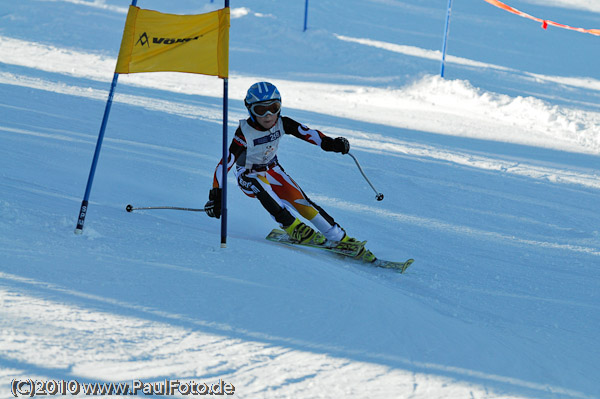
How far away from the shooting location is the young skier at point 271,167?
194 inches

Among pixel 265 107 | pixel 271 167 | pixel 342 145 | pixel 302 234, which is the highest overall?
pixel 265 107

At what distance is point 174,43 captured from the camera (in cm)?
414

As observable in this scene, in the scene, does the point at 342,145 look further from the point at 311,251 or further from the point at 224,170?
the point at 224,170

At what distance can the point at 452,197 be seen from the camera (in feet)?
23.7

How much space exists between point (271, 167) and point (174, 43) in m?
1.47

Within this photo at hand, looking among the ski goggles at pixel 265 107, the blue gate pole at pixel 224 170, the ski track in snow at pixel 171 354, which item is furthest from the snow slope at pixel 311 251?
the ski goggles at pixel 265 107

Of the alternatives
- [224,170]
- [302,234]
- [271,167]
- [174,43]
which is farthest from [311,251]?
[174,43]

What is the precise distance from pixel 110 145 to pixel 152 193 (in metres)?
1.75

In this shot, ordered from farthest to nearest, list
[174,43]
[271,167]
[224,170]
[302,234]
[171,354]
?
[271,167] < [302,234] < [224,170] < [174,43] < [171,354]

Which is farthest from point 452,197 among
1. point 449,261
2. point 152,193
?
point 152,193

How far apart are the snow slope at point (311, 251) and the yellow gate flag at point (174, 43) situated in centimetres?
107

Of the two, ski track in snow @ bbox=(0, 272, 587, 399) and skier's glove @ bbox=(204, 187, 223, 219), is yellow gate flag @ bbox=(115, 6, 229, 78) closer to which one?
skier's glove @ bbox=(204, 187, 223, 219)

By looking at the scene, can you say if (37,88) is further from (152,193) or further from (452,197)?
(452,197)

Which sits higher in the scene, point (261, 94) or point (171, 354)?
point (261, 94)
